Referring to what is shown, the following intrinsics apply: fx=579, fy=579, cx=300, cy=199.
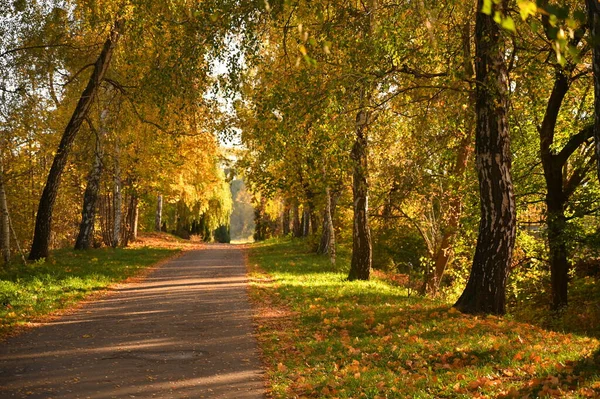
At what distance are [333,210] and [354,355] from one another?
19840 millimetres

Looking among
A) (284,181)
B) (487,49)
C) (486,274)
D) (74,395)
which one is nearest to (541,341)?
(486,274)

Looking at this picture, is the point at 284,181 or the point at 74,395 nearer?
the point at 74,395

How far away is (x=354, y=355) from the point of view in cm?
900

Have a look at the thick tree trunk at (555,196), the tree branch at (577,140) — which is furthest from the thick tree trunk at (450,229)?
the tree branch at (577,140)

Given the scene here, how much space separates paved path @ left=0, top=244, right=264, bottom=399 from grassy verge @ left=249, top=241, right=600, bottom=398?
548 millimetres

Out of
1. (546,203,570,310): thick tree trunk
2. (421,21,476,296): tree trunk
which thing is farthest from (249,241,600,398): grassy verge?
(421,21,476,296): tree trunk

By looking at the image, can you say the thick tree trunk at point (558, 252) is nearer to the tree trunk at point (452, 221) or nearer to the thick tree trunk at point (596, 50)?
the tree trunk at point (452, 221)

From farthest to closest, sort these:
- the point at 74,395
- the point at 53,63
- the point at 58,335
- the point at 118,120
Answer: the point at 118,120, the point at 53,63, the point at 58,335, the point at 74,395

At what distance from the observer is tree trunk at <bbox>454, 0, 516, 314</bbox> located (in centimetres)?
1087

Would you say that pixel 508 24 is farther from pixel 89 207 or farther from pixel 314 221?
pixel 314 221

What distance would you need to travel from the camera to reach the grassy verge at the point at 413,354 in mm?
6699

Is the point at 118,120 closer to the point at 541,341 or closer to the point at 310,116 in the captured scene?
the point at 310,116

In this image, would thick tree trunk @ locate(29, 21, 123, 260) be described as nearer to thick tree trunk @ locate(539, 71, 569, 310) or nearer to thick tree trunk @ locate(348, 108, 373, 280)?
thick tree trunk @ locate(348, 108, 373, 280)

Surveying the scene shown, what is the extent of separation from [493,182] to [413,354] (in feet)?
13.3
